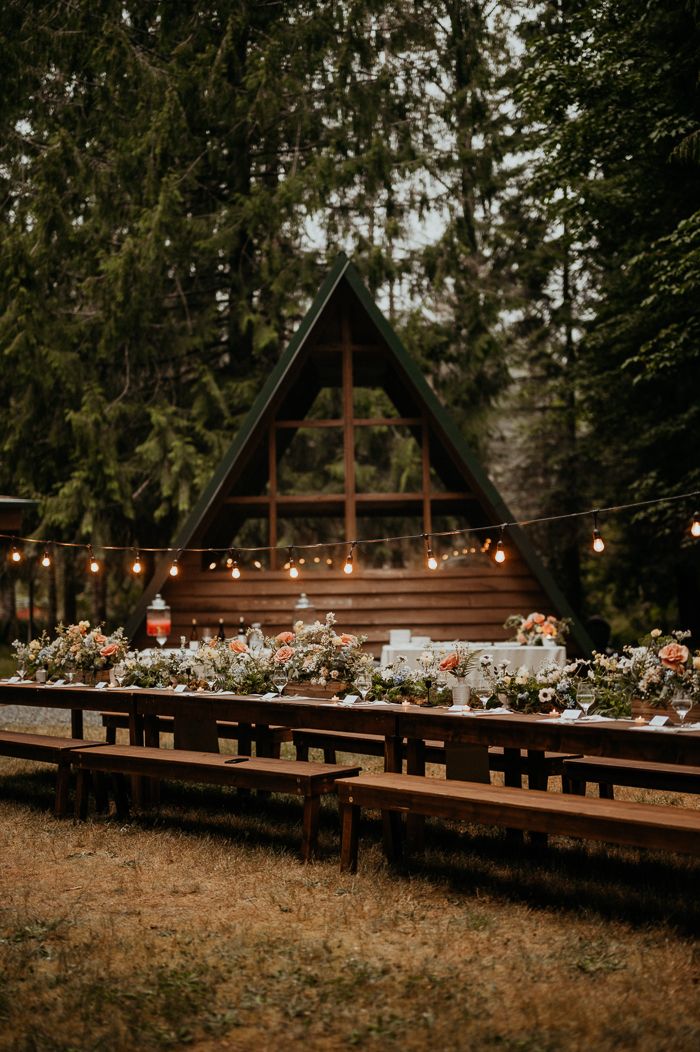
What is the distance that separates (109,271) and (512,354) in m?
8.64

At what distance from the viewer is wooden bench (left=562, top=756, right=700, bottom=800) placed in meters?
6.54

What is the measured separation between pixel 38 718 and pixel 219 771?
358 inches

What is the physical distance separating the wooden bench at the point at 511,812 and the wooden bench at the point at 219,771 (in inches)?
12.1

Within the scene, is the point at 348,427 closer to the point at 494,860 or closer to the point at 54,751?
the point at 54,751

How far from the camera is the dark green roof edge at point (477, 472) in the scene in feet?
44.3

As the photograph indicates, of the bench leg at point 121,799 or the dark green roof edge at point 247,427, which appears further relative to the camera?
the dark green roof edge at point 247,427

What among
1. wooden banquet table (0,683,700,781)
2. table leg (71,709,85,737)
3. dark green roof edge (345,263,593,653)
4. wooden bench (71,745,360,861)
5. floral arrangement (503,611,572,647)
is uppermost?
dark green roof edge (345,263,593,653)

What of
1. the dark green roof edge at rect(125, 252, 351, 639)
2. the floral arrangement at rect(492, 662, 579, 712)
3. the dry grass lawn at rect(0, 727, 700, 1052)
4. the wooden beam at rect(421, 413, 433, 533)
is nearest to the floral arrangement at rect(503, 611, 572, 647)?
the wooden beam at rect(421, 413, 433, 533)

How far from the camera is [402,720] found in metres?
6.70

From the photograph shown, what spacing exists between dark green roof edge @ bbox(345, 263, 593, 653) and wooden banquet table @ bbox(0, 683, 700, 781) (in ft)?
19.1

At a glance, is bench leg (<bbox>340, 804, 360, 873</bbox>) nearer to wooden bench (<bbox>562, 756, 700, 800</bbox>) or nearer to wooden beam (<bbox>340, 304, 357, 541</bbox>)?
wooden bench (<bbox>562, 756, 700, 800</bbox>)

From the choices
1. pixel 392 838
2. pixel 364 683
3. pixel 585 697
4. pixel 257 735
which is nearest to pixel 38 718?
pixel 257 735

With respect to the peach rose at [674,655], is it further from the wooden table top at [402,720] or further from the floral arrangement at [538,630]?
the floral arrangement at [538,630]

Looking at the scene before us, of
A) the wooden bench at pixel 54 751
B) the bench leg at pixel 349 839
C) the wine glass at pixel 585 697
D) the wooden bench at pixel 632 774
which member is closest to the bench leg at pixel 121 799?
the wooden bench at pixel 54 751
